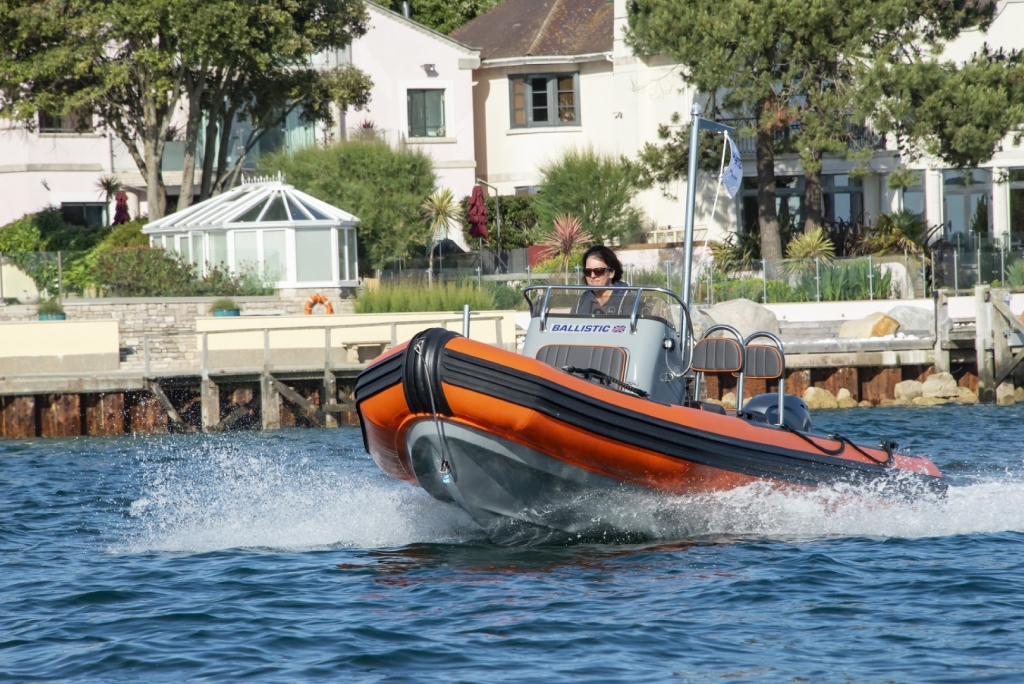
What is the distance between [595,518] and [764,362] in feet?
5.47

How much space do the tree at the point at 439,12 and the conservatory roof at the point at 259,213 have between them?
1782 cm

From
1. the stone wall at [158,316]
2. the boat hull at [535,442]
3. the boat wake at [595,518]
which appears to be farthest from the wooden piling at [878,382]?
the boat hull at [535,442]

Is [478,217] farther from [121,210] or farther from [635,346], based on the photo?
[635,346]

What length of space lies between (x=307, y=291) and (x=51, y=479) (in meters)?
13.6

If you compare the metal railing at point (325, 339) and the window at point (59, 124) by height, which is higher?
the window at point (59, 124)

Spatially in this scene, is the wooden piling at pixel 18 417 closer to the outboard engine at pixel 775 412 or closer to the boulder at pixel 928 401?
the outboard engine at pixel 775 412

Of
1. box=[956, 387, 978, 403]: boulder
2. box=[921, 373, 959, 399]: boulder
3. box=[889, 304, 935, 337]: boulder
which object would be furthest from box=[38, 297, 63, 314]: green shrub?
box=[956, 387, 978, 403]: boulder

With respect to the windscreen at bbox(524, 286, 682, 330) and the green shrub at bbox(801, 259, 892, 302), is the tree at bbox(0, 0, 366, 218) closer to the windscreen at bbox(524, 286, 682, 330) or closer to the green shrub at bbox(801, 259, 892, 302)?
the green shrub at bbox(801, 259, 892, 302)

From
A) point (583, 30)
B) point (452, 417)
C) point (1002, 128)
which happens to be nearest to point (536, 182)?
point (583, 30)

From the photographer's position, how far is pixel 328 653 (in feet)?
23.3

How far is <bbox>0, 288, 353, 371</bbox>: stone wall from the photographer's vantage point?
77.0 feet

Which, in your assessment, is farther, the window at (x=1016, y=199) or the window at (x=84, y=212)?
the window at (x=84, y=212)

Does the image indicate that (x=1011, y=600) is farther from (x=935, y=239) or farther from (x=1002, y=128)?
(x=935, y=239)

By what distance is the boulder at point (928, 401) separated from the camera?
861 inches
